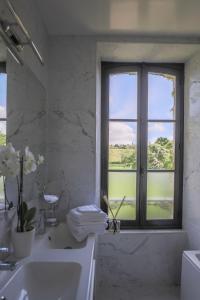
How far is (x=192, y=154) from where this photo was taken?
2568mm

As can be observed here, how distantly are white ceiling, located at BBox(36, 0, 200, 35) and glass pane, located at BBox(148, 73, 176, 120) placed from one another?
0.60 metres

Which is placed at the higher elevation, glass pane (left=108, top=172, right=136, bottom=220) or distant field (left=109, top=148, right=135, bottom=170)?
distant field (left=109, top=148, right=135, bottom=170)

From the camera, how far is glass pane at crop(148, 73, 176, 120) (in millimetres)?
2820

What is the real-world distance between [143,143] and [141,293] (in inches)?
57.0

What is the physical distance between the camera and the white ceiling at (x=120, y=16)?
1.86 m

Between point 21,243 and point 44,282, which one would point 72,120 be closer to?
point 21,243

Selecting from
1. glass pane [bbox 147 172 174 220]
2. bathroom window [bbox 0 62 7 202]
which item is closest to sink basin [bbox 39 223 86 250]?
bathroom window [bbox 0 62 7 202]

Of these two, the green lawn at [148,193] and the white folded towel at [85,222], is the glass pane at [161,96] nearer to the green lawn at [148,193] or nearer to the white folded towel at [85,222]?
the green lawn at [148,193]

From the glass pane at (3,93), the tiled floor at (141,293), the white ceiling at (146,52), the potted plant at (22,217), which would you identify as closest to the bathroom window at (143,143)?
→ the white ceiling at (146,52)

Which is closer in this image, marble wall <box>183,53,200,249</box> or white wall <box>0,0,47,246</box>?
white wall <box>0,0,47,246</box>

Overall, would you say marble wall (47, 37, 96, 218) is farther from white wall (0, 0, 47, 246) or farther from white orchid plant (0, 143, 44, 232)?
white orchid plant (0, 143, 44, 232)

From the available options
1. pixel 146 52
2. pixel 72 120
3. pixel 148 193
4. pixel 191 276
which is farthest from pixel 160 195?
pixel 146 52

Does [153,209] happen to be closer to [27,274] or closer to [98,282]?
[98,282]

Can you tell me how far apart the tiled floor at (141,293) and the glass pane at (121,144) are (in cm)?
118
